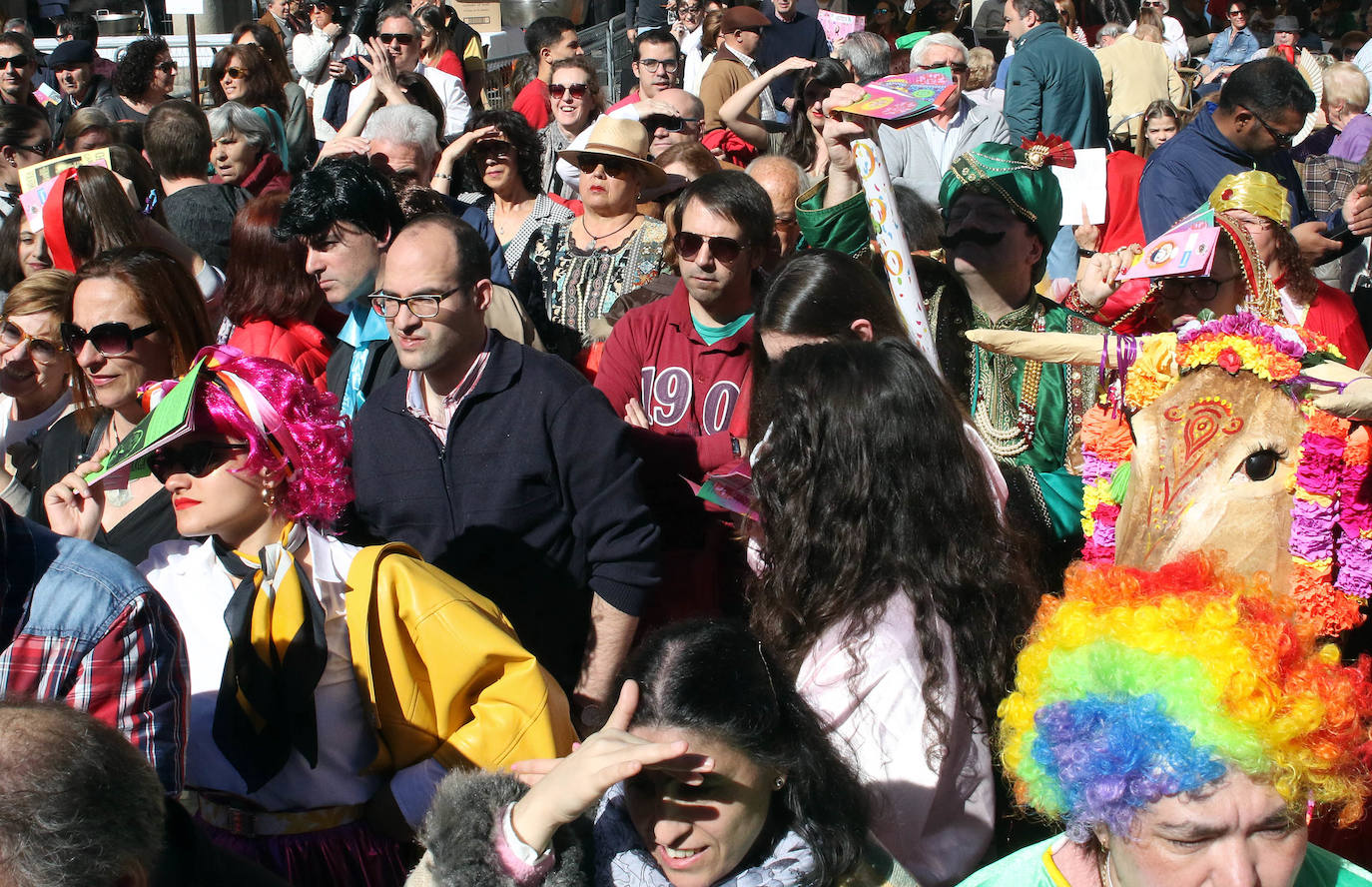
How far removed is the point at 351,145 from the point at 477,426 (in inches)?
130

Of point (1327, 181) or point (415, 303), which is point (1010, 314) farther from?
point (1327, 181)

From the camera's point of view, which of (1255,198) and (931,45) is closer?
(1255,198)

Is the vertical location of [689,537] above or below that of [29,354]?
below

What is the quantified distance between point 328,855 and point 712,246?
230cm

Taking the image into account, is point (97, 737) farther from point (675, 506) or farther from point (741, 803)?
point (675, 506)

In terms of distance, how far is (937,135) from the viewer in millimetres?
7262

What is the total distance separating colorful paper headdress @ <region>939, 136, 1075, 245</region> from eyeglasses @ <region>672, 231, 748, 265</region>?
2.29ft

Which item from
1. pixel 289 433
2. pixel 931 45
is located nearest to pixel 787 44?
pixel 931 45

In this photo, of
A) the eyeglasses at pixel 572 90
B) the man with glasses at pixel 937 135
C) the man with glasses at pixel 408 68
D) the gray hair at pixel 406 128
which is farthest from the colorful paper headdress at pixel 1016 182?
the man with glasses at pixel 408 68

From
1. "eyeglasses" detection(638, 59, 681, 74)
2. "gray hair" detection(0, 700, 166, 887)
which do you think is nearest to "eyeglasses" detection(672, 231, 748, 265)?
"gray hair" detection(0, 700, 166, 887)

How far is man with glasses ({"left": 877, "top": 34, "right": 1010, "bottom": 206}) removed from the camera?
22.9 feet

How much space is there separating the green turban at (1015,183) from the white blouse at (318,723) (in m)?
2.38

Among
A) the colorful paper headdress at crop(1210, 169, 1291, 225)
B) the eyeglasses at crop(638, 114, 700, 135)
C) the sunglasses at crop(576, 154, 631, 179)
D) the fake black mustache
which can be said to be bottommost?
the eyeglasses at crop(638, 114, 700, 135)

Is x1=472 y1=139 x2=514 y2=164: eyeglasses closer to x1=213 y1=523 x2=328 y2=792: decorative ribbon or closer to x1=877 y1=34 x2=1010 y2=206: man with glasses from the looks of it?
x1=877 y1=34 x2=1010 y2=206: man with glasses
